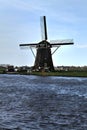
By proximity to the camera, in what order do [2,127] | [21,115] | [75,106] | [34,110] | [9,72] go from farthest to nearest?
[9,72] < [75,106] < [34,110] < [21,115] < [2,127]

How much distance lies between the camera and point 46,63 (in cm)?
9712

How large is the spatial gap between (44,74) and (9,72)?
100 ft

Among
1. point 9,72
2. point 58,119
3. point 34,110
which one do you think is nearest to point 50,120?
point 58,119

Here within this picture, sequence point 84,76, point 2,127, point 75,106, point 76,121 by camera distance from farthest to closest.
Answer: point 84,76 < point 75,106 < point 76,121 < point 2,127

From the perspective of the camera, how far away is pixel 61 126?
64.9 ft

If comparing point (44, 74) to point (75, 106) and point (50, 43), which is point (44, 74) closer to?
point (50, 43)

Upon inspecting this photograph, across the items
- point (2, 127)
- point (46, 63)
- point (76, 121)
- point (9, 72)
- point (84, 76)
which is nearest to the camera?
point (2, 127)

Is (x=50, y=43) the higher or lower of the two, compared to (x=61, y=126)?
higher

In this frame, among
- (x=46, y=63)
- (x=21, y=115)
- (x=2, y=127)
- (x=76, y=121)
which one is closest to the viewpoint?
(x=2, y=127)

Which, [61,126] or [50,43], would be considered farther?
[50,43]

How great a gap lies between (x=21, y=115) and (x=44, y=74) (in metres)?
71.0

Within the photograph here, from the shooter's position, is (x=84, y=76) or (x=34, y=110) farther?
(x=84, y=76)

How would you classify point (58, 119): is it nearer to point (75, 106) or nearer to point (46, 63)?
point (75, 106)

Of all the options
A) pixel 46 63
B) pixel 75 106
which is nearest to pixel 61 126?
pixel 75 106
